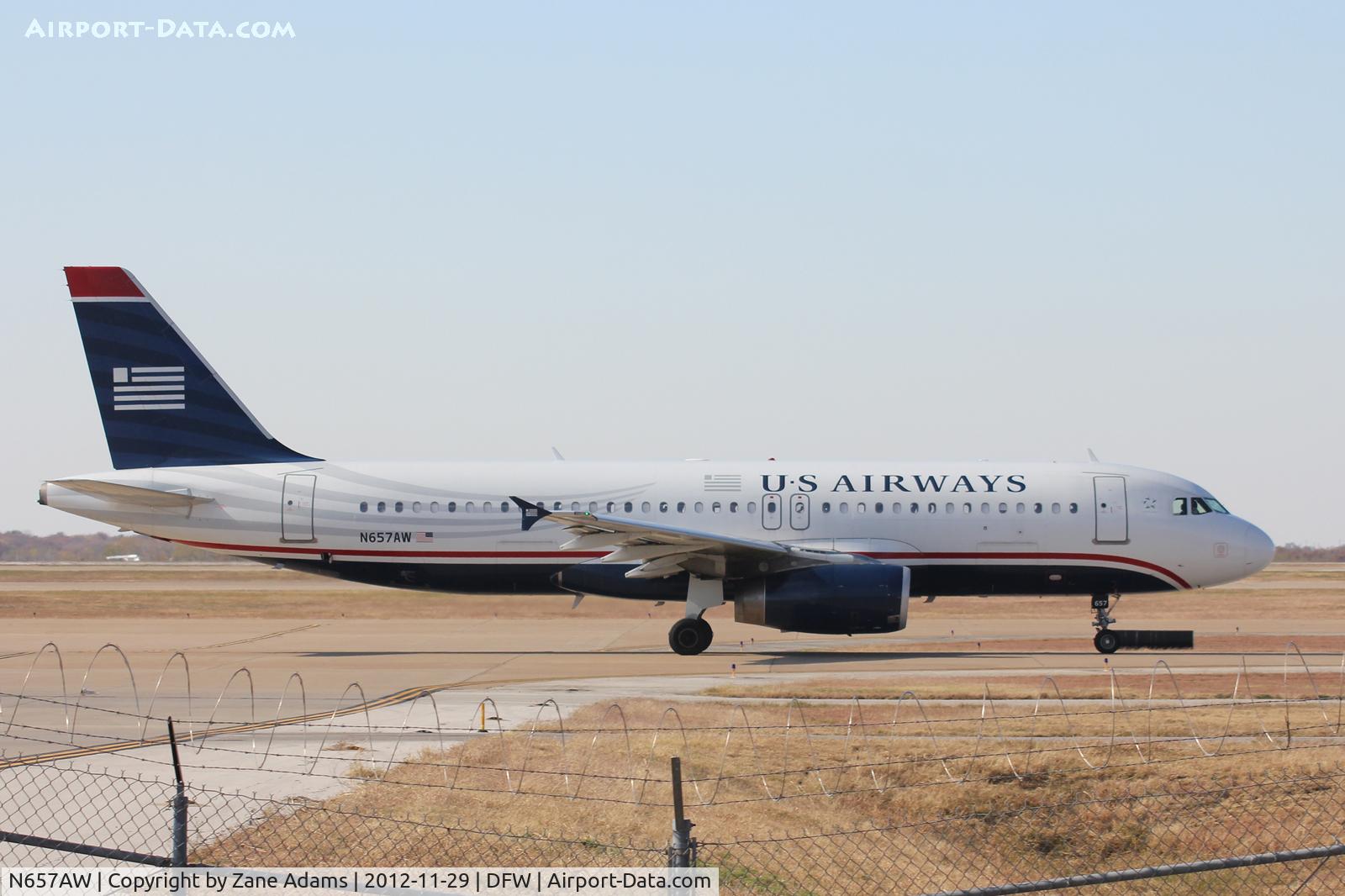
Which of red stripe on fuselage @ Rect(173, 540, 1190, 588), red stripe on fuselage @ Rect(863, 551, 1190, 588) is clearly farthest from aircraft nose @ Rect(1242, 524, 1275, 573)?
A: red stripe on fuselage @ Rect(863, 551, 1190, 588)

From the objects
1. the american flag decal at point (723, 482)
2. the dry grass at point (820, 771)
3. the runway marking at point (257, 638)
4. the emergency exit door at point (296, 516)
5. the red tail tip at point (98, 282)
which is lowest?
the runway marking at point (257, 638)

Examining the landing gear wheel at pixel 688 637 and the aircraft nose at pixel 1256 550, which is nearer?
the landing gear wheel at pixel 688 637

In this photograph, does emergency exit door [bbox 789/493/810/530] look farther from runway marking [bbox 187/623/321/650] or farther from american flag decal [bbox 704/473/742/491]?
runway marking [bbox 187/623/321/650]

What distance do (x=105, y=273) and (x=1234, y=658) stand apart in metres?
23.9

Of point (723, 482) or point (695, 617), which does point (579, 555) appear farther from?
point (723, 482)

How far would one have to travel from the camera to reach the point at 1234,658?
82.3 feet

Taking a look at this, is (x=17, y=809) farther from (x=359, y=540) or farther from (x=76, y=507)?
(x=76, y=507)

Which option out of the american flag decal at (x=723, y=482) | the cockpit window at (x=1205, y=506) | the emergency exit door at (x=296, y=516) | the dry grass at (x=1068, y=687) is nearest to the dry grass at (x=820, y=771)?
the dry grass at (x=1068, y=687)

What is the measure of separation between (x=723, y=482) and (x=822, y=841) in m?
16.2

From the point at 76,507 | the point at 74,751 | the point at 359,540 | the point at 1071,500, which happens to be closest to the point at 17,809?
the point at 74,751

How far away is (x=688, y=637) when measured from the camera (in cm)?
2584

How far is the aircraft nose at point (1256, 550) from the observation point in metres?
27.3

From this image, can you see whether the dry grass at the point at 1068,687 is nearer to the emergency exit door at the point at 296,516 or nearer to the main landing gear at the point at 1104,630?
the main landing gear at the point at 1104,630

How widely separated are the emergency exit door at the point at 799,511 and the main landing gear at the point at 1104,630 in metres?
6.03
